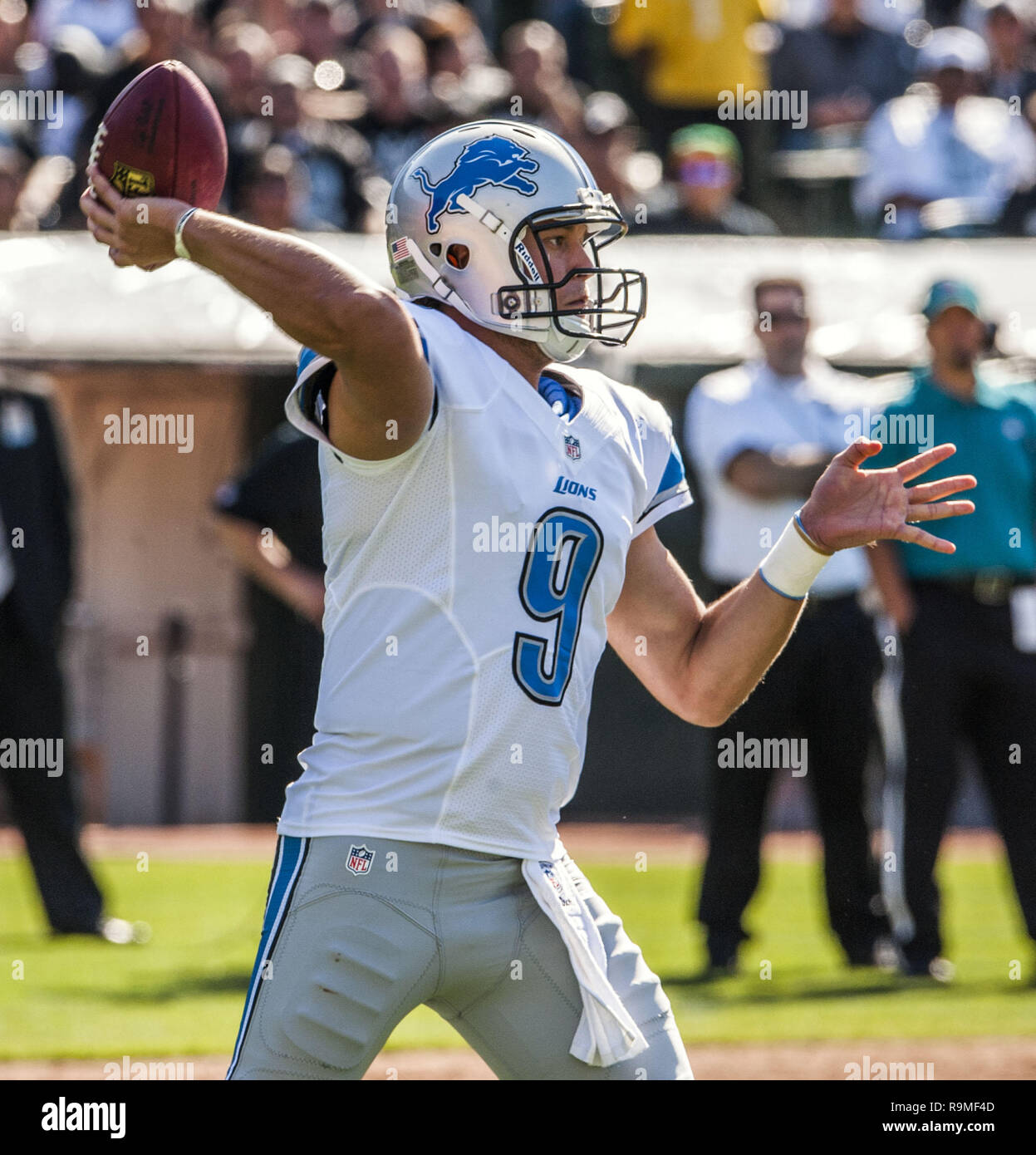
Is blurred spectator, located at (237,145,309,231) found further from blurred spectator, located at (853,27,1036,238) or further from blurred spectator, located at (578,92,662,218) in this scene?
blurred spectator, located at (853,27,1036,238)

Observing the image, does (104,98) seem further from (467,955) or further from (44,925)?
(467,955)

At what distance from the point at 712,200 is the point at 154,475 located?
3361 mm

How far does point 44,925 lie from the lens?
7371mm

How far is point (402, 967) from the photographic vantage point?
2801 millimetres

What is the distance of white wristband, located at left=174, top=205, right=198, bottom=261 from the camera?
2791 mm

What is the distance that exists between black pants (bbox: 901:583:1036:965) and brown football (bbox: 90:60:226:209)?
3.93 meters

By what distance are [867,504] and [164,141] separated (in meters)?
1.28

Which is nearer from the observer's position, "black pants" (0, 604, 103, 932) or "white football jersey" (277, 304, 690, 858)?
"white football jersey" (277, 304, 690, 858)

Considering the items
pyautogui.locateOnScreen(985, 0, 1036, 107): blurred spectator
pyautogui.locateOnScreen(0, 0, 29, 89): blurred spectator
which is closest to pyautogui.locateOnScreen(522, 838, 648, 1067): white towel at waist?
pyautogui.locateOnScreen(0, 0, 29, 89): blurred spectator

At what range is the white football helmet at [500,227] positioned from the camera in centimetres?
311

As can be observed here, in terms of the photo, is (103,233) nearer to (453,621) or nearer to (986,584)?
(453,621)

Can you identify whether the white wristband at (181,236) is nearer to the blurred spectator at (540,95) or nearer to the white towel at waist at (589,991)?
the white towel at waist at (589,991)

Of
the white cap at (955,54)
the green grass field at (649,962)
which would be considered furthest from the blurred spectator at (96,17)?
the green grass field at (649,962)
